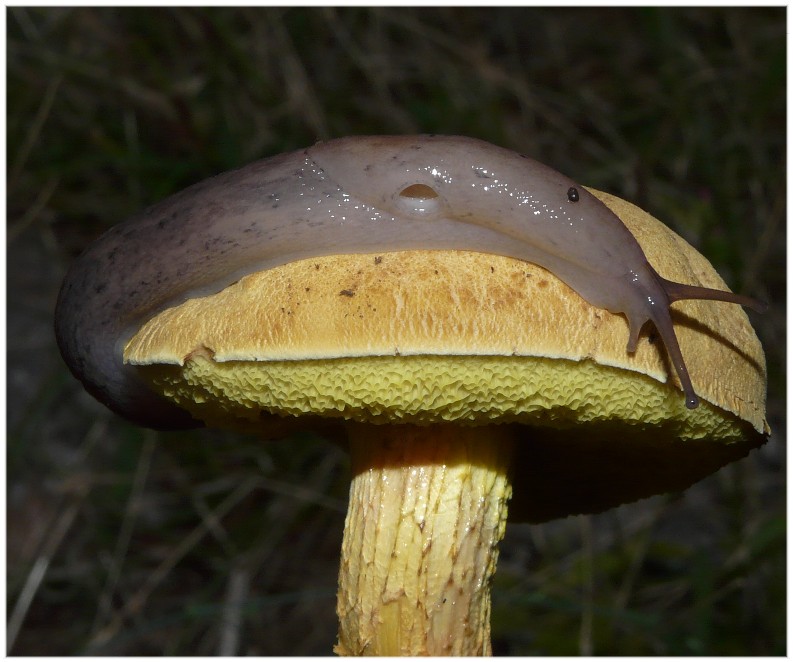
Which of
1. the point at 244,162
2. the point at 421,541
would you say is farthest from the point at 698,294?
the point at 244,162

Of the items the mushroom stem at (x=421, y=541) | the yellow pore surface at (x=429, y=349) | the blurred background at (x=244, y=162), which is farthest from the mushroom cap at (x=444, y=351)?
the blurred background at (x=244, y=162)

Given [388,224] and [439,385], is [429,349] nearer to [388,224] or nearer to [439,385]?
[439,385]

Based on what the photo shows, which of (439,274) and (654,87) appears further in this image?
(654,87)

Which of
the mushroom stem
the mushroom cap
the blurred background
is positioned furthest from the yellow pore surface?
the blurred background

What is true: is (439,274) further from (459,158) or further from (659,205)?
(659,205)

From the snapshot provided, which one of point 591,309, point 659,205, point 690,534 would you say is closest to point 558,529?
point 690,534

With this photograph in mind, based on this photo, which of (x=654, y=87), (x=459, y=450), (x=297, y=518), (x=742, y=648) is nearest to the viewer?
(x=459, y=450)

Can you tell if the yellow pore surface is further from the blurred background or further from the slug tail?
the blurred background
